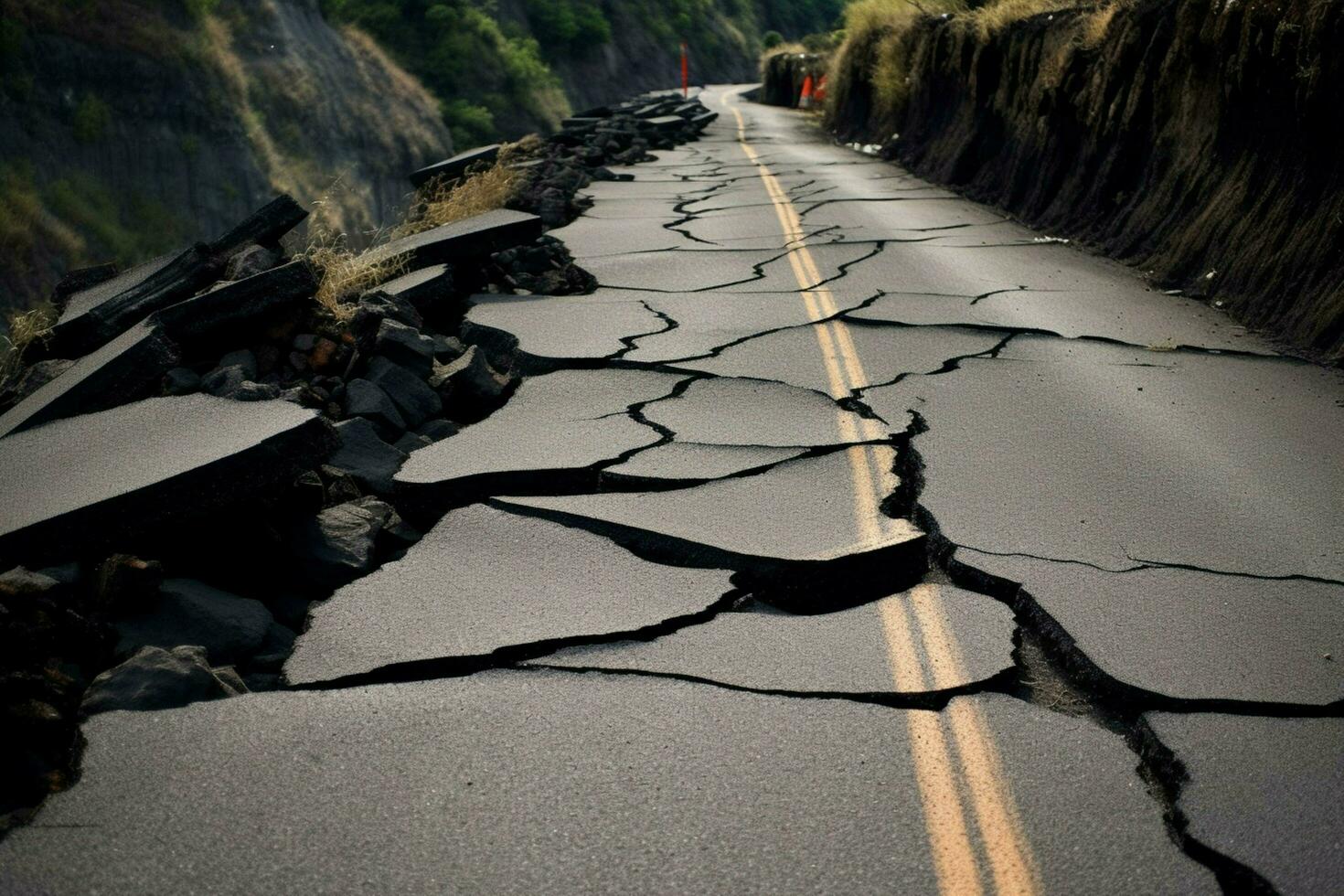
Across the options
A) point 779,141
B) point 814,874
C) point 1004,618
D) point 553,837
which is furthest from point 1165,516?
point 779,141

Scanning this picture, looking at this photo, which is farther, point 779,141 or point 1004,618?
point 779,141

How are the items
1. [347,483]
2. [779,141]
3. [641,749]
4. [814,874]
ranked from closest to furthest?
[814,874], [641,749], [347,483], [779,141]

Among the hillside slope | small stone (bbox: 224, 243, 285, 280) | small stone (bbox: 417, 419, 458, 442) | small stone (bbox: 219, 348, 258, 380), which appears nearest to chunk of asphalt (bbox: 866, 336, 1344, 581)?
small stone (bbox: 417, 419, 458, 442)

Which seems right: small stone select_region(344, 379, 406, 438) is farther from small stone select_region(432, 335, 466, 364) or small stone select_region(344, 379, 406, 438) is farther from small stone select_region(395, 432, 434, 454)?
small stone select_region(432, 335, 466, 364)

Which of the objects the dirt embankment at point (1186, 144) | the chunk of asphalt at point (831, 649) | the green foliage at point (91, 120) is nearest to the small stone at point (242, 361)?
the chunk of asphalt at point (831, 649)

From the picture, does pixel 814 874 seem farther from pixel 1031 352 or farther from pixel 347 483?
pixel 1031 352

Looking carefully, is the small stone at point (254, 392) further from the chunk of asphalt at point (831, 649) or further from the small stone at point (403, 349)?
the chunk of asphalt at point (831, 649)
